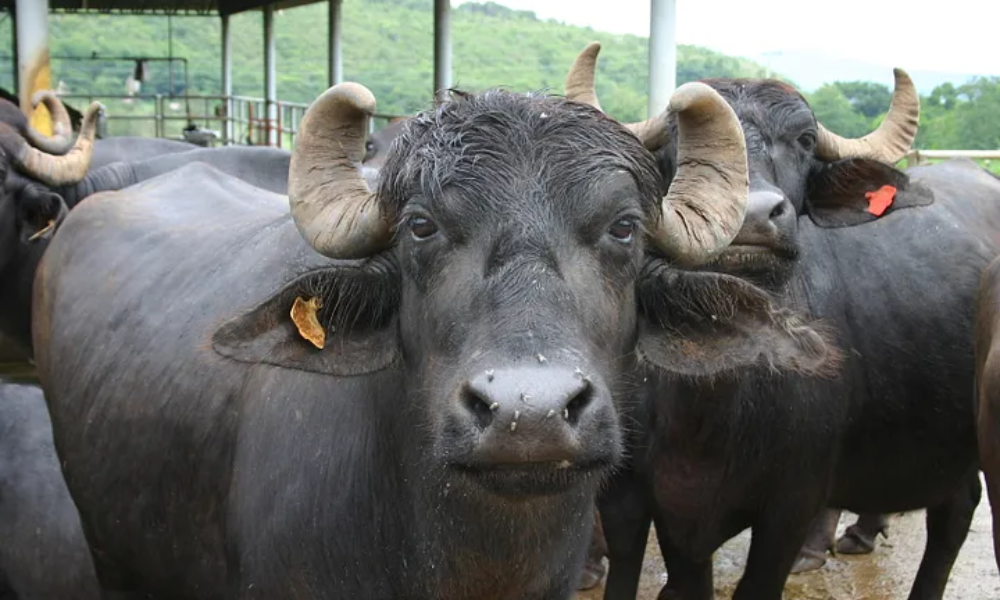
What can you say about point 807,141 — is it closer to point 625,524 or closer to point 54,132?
Answer: point 625,524

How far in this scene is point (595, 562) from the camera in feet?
20.9

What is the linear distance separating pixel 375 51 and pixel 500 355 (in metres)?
55.1

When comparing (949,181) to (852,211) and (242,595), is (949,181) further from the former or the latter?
(242,595)

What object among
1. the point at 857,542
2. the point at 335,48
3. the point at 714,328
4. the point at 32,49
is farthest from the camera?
the point at 335,48

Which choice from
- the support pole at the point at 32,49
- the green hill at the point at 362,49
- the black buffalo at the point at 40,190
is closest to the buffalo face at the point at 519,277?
the black buffalo at the point at 40,190

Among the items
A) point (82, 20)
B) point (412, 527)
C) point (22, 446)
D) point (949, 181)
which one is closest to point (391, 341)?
point (412, 527)

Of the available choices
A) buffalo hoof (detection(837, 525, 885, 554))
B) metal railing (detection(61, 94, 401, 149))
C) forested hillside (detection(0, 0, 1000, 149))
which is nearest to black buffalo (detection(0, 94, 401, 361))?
buffalo hoof (detection(837, 525, 885, 554))

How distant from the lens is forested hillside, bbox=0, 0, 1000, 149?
39438 mm

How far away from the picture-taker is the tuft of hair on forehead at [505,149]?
9.22 feet

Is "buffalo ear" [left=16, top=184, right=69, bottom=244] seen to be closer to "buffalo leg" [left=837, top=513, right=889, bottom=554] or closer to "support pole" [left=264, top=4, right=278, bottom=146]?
"buffalo leg" [left=837, top=513, right=889, bottom=554]

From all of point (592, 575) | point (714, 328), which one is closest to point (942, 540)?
point (592, 575)

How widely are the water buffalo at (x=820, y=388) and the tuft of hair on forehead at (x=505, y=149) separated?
56.1 inches

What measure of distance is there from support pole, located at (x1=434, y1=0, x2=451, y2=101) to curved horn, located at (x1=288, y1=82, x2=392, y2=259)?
45.2ft

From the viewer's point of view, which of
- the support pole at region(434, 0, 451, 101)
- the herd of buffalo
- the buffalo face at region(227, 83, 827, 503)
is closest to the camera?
the buffalo face at region(227, 83, 827, 503)
